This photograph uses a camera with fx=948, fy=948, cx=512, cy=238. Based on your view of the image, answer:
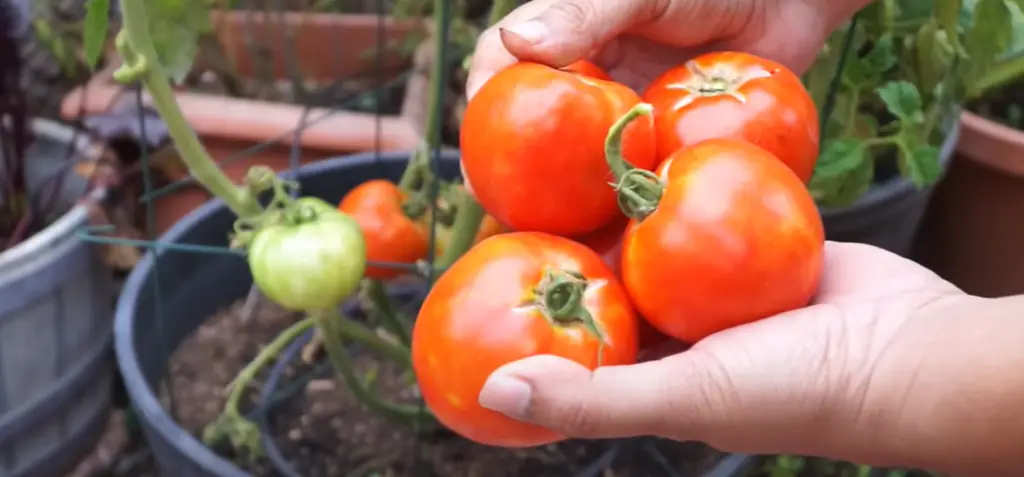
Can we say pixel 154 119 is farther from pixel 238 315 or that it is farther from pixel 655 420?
pixel 655 420

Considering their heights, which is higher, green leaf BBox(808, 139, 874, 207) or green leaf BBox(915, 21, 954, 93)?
green leaf BBox(915, 21, 954, 93)

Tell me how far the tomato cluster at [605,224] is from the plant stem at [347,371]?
24 centimetres

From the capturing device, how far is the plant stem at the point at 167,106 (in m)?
0.68

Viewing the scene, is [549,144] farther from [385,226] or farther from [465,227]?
[385,226]

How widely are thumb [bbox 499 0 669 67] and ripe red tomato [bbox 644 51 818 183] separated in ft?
0.19

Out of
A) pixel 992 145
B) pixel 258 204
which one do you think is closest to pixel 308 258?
pixel 258 204

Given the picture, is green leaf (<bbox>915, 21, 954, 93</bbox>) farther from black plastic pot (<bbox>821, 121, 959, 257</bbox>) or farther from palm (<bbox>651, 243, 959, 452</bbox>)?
palm (<bbox>651, 243, 959, 452</bbox>)

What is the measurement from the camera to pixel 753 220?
53 centimetres

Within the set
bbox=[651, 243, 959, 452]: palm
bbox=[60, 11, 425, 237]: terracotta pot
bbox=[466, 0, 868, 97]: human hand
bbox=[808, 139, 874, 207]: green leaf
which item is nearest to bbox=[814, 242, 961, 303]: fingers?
bbox=[651, 243, 959, 452]: palm

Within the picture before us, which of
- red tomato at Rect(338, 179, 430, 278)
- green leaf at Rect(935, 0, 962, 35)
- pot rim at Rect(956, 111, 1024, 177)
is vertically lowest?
pot rim at Rect(956, 111, 1024, 177)

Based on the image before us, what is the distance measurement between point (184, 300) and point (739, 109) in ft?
2.22

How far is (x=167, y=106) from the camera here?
0.72 m

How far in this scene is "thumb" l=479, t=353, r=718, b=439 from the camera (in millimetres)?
495

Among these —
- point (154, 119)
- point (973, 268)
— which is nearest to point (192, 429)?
point (154, 119)
